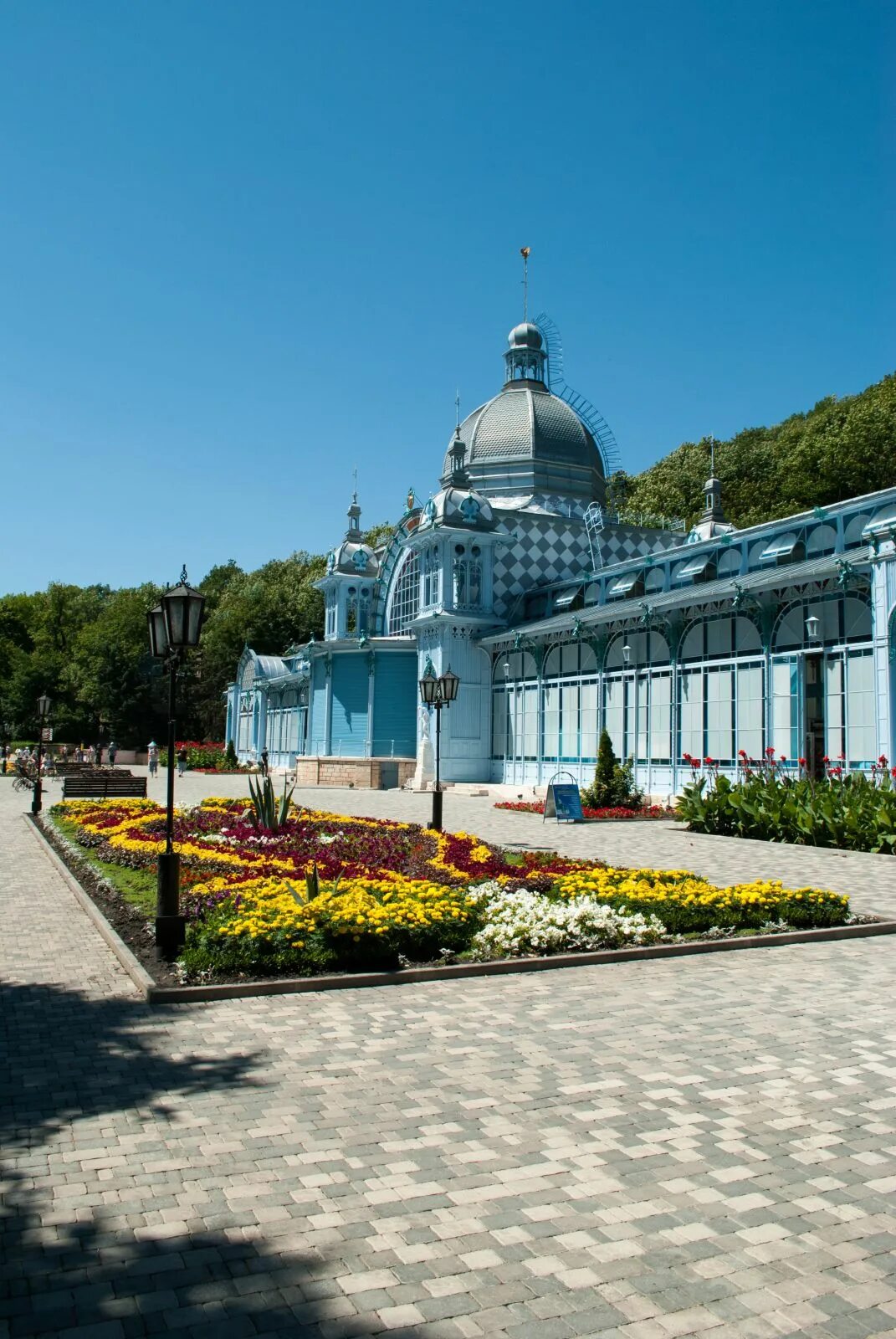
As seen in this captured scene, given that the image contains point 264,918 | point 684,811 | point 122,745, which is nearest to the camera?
point 264,918

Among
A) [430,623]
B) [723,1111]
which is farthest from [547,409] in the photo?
[723,1111]

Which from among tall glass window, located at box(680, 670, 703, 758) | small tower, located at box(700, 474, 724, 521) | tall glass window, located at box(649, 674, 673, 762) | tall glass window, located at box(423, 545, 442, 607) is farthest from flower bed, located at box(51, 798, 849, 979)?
small tower, located at box(700, 474, 724, 521)

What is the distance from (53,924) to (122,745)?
209 feet

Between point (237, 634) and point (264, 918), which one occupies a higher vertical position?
point (237, 634)

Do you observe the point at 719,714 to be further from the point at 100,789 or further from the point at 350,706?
the point at 350,706

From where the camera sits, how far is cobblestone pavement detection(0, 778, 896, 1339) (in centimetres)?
343

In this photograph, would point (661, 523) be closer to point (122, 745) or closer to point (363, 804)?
point (363, 804)

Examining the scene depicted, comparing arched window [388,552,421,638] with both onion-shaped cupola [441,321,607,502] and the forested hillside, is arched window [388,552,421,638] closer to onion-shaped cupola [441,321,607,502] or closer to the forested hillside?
onion-shaped cupola [441,321,607,502]

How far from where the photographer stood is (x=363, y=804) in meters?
27.9

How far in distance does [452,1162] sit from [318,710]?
40.1 m

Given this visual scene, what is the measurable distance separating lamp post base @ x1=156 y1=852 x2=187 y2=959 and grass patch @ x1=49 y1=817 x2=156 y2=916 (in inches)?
72.5

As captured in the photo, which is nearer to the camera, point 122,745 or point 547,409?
point 547,409

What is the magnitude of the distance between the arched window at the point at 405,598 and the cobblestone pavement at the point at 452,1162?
34.2m

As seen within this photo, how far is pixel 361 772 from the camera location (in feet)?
131
